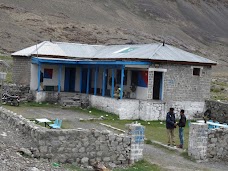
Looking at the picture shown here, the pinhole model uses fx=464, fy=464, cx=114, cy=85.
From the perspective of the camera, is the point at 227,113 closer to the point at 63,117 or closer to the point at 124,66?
the point at 124,66

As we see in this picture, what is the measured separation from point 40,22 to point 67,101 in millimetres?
49809

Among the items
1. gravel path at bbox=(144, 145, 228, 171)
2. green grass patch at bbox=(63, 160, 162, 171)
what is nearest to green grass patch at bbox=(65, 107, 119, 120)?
gravel path at bbox=(144, 145, 228, 171)

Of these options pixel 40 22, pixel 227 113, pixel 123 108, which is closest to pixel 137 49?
pixel 123 108

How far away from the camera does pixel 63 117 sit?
20.7m

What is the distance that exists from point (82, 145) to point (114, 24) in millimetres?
70649

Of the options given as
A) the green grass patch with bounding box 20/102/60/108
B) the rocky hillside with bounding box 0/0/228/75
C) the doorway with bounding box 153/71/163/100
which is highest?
the rocky hillside with bounding box 0/0/228/75

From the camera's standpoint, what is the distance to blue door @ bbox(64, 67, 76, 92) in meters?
28.3

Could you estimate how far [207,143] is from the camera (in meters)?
13.9

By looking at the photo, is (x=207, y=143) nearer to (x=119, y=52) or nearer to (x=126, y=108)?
(x=126, y=108)

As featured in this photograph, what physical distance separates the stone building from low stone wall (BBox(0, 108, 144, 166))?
30.8 ft

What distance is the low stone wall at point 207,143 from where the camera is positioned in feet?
45.0

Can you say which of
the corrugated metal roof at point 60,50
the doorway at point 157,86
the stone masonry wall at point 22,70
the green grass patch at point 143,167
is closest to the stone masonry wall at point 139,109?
the doorway at point 157,86

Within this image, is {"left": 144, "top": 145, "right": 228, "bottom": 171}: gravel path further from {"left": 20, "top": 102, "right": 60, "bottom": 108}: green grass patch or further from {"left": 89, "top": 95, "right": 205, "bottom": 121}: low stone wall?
{"left": 20, "top": 102, "right": 60, "bottom": 108}: green grass patch

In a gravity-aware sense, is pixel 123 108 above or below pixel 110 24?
below
